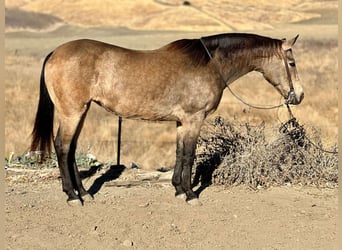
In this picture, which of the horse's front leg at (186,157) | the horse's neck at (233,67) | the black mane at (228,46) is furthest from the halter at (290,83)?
the horse's front leg at (186,157)

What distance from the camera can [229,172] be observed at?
7.25 meters

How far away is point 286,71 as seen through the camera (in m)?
6.86

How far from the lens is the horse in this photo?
6.31m

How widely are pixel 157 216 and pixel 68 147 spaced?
133cm

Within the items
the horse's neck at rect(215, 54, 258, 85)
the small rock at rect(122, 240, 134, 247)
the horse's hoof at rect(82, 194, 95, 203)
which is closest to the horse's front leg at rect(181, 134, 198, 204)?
the horse's neck at rect(215, 54, 258, 85)

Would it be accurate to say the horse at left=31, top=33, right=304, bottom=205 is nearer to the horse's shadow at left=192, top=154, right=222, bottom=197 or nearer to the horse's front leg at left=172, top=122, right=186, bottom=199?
the horse's front leg at left=172, top=122, right=186, bottom=199

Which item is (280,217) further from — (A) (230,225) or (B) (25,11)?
(B) (25,11)

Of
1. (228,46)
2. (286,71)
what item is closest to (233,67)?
(228,46)

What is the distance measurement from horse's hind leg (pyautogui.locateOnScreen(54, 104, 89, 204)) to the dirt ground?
0.18 meters

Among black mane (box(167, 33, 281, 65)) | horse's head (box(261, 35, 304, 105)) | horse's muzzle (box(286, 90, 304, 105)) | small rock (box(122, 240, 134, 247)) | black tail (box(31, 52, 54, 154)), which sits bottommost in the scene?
small rock (box(122, 240, 134, 247))

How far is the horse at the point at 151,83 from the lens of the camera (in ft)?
20.7

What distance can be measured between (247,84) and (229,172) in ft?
42.6

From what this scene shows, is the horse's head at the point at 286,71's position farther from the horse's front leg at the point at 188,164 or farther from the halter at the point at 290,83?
the horse's front leg at the point at 188,164

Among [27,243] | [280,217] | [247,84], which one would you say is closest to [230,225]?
[280,217]
